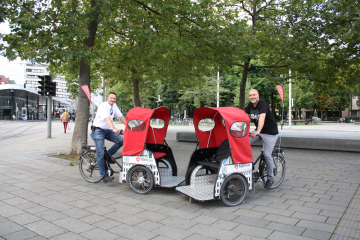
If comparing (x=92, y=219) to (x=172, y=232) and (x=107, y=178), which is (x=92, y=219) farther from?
(x=107, y=178)

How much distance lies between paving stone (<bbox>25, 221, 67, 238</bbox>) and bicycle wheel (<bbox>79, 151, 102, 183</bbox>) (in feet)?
7.49

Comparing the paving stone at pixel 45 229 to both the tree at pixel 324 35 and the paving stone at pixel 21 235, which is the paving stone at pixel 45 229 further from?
the tree at pixel 324 35

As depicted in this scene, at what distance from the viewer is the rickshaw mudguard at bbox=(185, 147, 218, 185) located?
16.5ft

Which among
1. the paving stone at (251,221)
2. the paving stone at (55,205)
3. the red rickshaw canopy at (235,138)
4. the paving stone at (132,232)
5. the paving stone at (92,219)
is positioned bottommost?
the paving stone at (251,221)

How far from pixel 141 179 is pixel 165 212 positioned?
3.76 feet

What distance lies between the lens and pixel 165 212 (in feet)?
13.9

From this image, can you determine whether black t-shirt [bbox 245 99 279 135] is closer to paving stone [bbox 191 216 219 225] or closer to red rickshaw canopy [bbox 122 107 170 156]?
red rickshaw canopy [bbox 122 107 170 156]

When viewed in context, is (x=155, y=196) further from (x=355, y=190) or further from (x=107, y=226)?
(x=355, y=190)

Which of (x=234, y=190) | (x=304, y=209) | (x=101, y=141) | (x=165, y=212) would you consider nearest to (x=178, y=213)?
(x=165, y=212)

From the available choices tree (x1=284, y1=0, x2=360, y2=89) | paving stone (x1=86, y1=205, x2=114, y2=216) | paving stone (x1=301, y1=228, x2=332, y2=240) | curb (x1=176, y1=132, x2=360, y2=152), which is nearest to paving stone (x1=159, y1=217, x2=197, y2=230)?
paving stone (x1=86, y1=205, x2=114, y2=216)

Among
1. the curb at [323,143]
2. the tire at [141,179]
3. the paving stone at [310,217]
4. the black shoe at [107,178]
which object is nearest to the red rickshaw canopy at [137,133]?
the tire at [141,179]

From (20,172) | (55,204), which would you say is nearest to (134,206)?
(55,204)

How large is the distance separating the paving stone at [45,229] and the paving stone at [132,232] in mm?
678

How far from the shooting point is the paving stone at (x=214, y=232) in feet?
11.1
